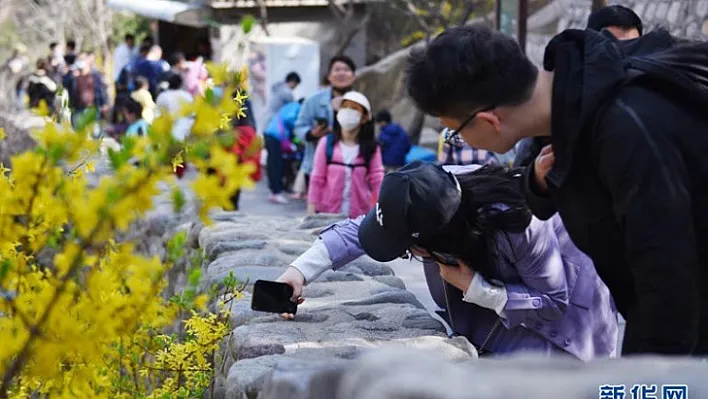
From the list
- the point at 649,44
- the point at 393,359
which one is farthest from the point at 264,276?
the point at 393,359

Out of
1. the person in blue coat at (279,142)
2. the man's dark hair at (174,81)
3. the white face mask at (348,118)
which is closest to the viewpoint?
the white face mask at (348,118)

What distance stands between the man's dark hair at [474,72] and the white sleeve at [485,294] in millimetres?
779

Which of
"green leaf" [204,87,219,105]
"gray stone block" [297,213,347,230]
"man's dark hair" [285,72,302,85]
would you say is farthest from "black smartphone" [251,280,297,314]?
"man's dark hair" [285,72,302,85]

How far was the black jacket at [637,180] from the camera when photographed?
2123mm

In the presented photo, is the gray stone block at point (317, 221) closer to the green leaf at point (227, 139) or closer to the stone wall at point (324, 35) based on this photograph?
the green leaf at point (227, 139)

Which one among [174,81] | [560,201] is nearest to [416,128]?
[174,81]

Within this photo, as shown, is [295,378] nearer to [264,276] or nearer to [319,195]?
[264,276]

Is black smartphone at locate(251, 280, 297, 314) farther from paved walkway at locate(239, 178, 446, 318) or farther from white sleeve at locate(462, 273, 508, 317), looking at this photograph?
paved walkway at locate(239, 178, 446, 318)

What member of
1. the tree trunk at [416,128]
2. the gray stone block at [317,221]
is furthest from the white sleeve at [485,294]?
the tree trunk at [416,128]

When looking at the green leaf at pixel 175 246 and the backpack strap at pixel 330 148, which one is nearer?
the green leaf at pixel 175 246

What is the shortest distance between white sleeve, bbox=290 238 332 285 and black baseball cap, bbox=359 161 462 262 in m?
0.42

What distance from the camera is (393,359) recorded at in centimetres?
172

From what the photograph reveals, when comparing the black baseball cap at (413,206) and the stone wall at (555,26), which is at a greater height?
the black baseball cap at (413,206)

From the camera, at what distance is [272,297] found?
11.1 feet
